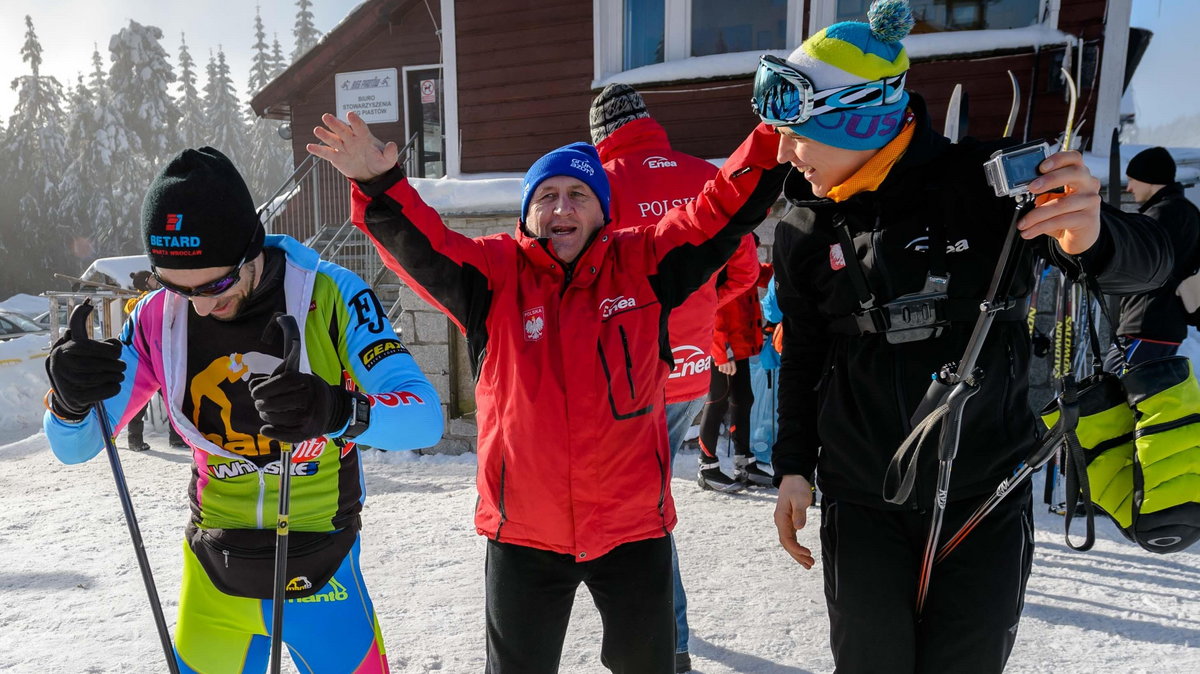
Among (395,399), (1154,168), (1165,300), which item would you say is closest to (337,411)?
(395,399)

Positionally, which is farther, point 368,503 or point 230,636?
point 368,503

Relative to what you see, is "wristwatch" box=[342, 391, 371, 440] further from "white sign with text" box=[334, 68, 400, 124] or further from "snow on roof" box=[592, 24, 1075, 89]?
"white sign with text" box=[334, 68, 400, 124]

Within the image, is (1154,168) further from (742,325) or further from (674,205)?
(674,205)

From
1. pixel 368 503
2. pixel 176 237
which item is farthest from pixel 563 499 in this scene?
pixel 368 503

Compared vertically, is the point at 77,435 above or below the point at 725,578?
above

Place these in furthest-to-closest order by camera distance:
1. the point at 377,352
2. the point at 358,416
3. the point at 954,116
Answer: the point at 954,116, the point at 377,352, the point at 358,416

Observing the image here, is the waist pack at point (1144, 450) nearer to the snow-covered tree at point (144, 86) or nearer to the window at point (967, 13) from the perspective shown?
the window at point (967, 13)

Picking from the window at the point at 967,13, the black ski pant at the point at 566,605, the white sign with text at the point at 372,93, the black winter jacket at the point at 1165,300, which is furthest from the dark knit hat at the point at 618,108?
the white sign with text at the point at 372,93

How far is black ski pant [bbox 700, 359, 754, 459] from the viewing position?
5301 mm

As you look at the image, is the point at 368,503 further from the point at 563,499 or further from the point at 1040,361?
the point at 1040,361

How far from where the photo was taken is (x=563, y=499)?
193cm

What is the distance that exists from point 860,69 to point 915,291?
0.52 meters

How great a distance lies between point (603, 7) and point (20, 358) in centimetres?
1132

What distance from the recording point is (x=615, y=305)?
201 cm
